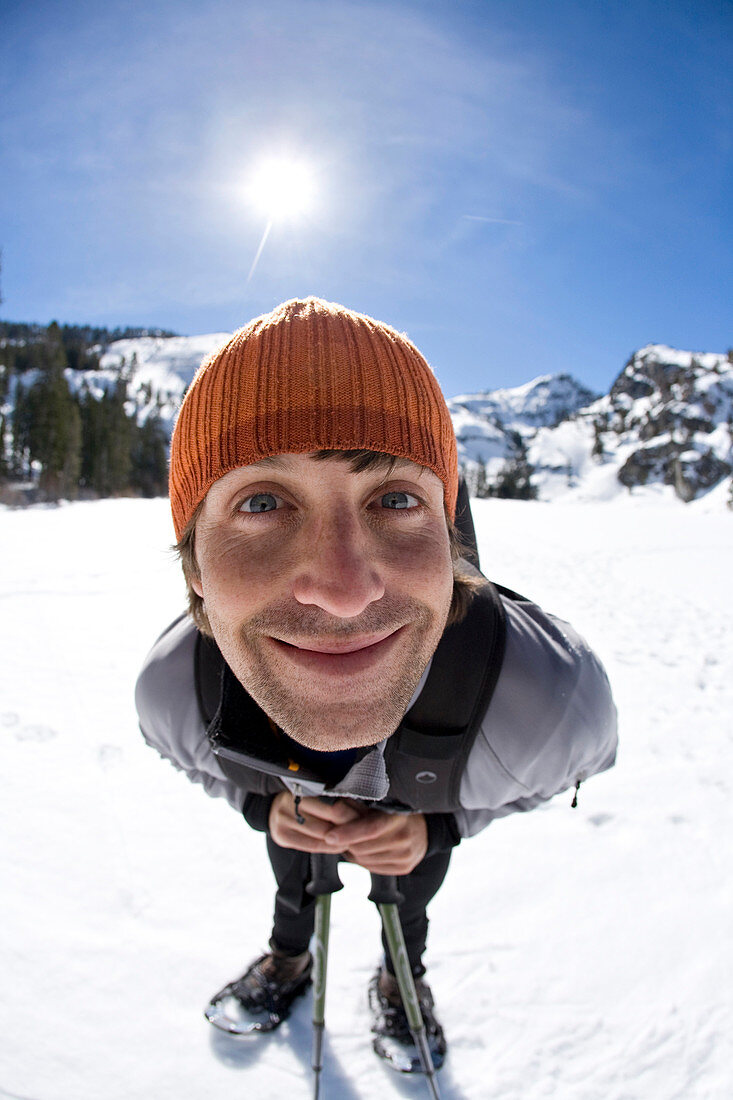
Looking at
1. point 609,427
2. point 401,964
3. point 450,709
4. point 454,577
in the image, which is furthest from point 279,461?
point 609,427

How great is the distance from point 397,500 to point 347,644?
384 millimetres

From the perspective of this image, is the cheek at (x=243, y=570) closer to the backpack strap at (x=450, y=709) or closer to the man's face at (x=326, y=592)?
the man's face at (x=326, y=592)

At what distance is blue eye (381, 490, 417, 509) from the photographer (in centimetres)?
126

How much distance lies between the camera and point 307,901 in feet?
6.45

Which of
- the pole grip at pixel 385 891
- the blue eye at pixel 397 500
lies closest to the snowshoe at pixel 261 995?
the pole grip at pixel 385 891

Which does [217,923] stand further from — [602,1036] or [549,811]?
[549,811]

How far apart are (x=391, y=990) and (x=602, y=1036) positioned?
0.73 metres

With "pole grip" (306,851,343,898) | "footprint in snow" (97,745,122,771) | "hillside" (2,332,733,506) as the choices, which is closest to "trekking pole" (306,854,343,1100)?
"pole grip" (306,851,343,898)

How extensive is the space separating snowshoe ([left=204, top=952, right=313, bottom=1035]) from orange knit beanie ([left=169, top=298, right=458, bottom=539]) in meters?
1.76

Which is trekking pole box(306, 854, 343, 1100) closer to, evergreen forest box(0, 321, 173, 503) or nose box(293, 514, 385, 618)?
nose box(293, 514, 385, 618)

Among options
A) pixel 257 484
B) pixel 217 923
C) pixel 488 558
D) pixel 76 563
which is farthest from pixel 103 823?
pixel 488 558

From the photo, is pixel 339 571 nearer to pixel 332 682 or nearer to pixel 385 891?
pixel 332 682

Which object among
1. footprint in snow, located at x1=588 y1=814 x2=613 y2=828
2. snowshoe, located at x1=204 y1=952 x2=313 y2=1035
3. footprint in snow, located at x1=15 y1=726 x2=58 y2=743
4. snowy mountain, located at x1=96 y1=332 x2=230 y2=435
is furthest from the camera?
snowy mountain, located at x1=96 y1=332 x2=230 y2=435

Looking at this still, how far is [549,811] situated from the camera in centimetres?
282
